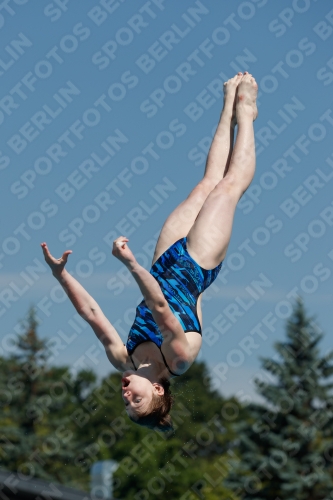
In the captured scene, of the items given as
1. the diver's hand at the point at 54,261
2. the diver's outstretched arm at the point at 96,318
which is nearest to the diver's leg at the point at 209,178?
the diver's outstretched arm at the point at 96,318

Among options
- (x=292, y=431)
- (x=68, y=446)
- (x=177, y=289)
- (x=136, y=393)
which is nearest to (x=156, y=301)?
(x=136, y=393)

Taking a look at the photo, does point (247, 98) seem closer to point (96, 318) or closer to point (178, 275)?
point (178, 275)

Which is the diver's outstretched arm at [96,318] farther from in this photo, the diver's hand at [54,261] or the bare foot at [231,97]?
the bare foot at [231,97]

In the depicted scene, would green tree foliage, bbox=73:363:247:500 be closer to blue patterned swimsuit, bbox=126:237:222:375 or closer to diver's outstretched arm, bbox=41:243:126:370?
blue patterned swimsuit, bbox=126:237:222:375

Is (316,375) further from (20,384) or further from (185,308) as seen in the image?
(185,308)

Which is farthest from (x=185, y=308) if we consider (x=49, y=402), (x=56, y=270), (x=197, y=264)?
(x=49, y=402)

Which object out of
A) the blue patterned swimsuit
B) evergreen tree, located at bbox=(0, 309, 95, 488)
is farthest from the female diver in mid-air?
evergreen tree, located at bbox=(0, 309, 95, 488)

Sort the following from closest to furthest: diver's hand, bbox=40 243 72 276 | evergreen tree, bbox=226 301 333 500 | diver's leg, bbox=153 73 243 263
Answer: diver's hand, bbox=40 243 72 276 → diver's leg, bbox=153 73 243 263 → evergreen tree, bbox=226 301 333 500

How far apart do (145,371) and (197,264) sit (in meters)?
1.01

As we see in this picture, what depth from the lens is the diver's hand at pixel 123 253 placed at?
5.75 meters

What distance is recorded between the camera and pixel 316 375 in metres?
26.2

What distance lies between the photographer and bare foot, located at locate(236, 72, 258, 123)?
755cm

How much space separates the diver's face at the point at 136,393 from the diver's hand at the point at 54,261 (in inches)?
37.0

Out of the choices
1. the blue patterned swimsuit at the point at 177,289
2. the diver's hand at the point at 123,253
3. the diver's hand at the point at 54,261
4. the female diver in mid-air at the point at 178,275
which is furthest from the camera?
the blue patterned swimsuit at the point at 177,289
